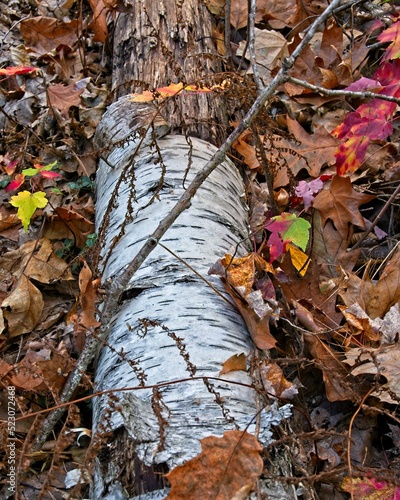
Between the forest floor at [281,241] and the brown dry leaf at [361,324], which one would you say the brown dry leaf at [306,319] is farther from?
the brown dry leaf at [361,324]

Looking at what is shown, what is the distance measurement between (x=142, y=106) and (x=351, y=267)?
1.25 metres

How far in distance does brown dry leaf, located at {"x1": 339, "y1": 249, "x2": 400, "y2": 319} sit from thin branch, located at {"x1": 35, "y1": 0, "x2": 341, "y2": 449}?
759mm

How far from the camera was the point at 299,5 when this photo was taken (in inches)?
131

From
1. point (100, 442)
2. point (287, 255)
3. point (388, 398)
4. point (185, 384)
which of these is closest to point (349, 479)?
point (388, 398)

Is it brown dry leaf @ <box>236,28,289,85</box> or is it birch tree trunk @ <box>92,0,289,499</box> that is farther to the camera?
brown dry leaf @ <box>236,28,289,85</box>

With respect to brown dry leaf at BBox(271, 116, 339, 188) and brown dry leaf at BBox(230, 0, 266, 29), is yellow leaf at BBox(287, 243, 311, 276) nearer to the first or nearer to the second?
brown dry leaf at BBox(271, 116, 339, 188)

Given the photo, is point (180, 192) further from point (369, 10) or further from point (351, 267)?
point (369, 10)

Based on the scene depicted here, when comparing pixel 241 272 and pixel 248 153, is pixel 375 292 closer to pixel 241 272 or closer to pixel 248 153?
pixel 241 272

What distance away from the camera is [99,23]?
3.41 metres

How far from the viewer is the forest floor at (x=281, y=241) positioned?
1686 millimetres

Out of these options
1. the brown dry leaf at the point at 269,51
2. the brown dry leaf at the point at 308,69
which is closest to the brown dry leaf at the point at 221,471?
the brown dry leaf at the point at 308,69

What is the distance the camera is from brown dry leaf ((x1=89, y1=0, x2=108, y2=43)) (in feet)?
11.2

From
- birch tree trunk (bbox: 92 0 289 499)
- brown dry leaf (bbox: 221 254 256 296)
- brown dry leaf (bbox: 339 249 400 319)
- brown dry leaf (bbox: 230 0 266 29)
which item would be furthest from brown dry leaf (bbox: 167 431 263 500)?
brown dry leaf (bbox: 230 0 266 29)

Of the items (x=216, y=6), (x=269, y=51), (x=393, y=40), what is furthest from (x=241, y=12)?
(x=393, y=40)
